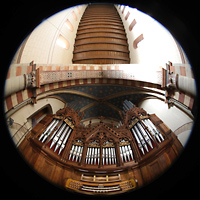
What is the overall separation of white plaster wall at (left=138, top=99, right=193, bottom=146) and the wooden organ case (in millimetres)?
228

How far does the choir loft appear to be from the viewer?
335 cm

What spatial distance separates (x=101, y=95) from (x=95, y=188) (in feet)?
14.3

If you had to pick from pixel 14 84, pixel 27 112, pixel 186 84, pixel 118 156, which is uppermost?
pixel 14 84

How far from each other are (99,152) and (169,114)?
2.78 meters

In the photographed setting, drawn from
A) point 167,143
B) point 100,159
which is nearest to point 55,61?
point 100,159

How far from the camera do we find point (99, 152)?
4.49 meters

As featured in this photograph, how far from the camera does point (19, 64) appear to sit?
11.4 feet

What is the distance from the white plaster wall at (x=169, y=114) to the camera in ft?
10.8

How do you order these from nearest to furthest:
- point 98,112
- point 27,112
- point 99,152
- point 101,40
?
point 27,112, point 99,152, point 98,112, point 101,40

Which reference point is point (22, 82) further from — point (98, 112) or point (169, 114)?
point (169, 114)

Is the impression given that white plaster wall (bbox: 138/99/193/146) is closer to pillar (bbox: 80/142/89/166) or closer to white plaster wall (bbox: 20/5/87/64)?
pillar (bbox: 80/142/89/166)

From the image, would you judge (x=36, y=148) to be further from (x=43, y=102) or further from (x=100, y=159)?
(x=100, y=159)

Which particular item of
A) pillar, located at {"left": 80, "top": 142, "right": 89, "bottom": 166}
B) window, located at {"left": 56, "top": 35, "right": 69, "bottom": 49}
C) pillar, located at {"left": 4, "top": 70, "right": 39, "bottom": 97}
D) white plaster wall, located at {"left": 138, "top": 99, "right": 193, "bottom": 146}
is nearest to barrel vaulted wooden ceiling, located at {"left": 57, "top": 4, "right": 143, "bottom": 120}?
white plaster wall, located at {"left": 138, "top": 99, "right": 193, "bottom": 146}

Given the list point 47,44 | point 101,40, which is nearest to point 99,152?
point 47,44
